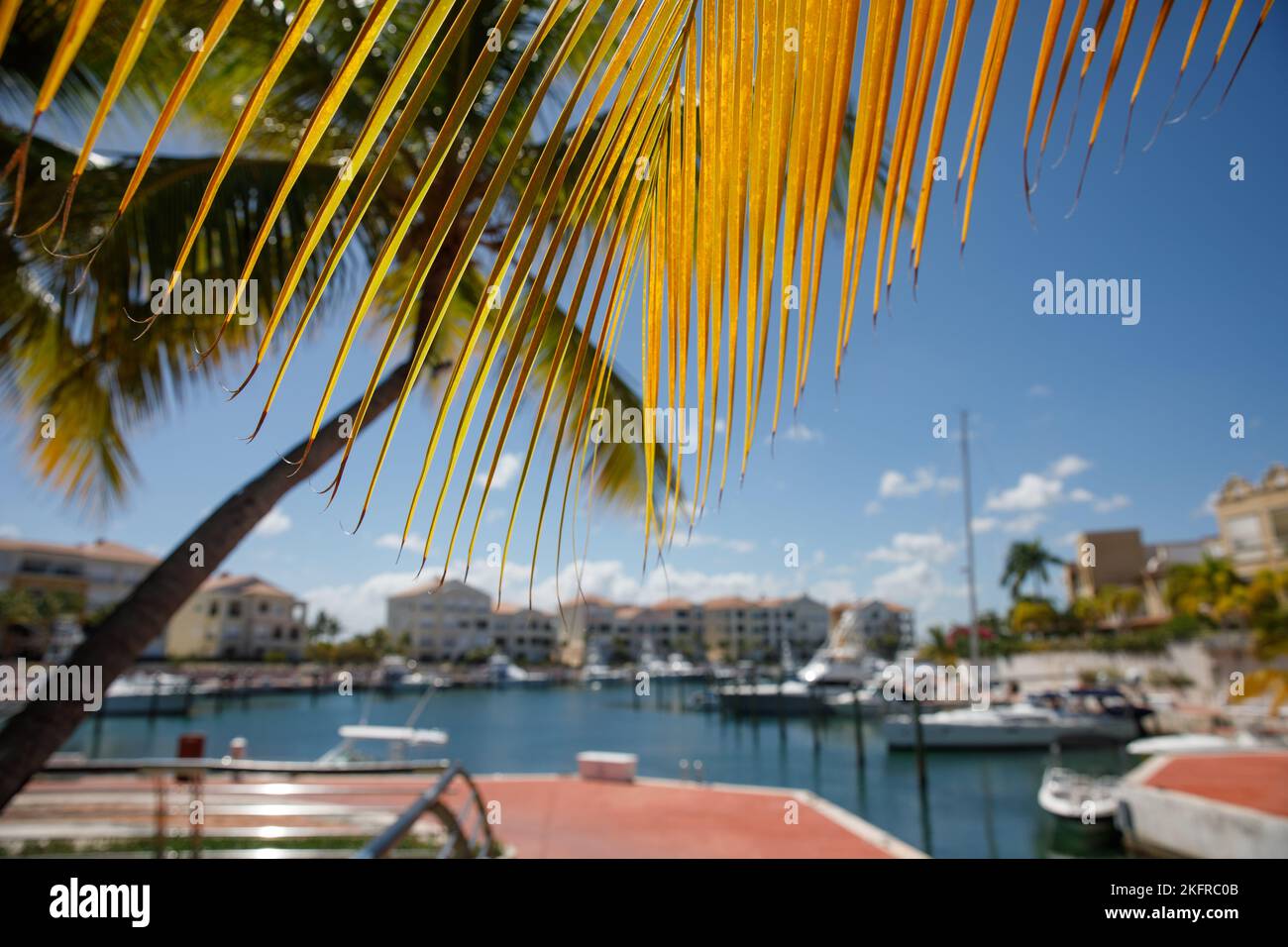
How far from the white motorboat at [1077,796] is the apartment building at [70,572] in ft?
167

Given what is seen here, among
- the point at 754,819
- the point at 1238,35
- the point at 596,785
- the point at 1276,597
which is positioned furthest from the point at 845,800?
the point at 1238,35

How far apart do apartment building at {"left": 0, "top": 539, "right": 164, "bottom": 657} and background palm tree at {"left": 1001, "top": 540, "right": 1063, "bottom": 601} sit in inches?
2545

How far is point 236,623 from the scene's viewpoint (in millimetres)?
61500

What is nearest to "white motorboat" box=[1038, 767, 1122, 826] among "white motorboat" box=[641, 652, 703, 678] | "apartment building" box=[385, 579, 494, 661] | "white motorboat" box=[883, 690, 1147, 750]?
"white motorboat" box=[883, 690, 1147, 750]

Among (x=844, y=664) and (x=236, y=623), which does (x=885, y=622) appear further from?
(x=236, y=623)

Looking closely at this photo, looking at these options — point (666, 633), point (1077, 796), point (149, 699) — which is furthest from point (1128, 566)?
point (149, 699)

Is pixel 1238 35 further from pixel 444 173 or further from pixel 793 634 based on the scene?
pixel 793 634

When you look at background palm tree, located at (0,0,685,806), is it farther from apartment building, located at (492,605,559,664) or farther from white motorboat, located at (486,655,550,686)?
apartment building, located at (492,605,559,664)

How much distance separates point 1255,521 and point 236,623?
67.2m

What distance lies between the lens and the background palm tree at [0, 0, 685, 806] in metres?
2.40

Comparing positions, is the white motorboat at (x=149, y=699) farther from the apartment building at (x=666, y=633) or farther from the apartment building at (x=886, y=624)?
the apartment building at (x=886, y=624)

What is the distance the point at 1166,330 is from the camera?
7074 mm

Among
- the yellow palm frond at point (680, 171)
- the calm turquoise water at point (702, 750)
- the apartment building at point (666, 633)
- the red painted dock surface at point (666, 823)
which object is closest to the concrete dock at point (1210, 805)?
the calm turquoise water at point (702, 750)

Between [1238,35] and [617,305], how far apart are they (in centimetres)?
565
